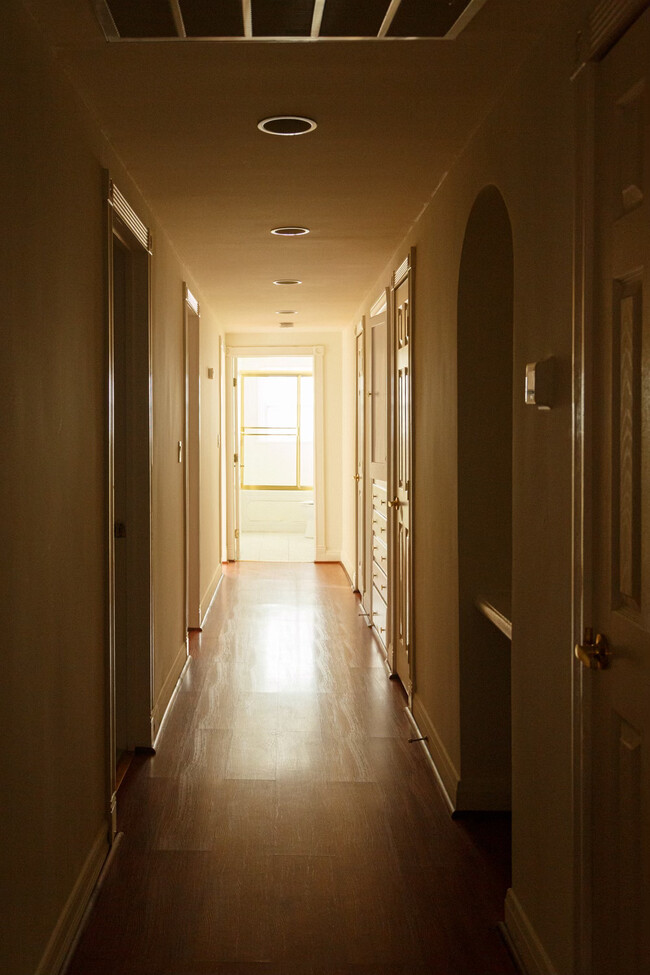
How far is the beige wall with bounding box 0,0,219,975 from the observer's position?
6.39 ft

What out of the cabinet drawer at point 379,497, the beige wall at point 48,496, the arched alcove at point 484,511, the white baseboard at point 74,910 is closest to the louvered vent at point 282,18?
the beige wall at point 48,496

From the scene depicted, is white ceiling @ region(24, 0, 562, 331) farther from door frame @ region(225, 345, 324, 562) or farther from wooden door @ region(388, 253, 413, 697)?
door frame @ region(225, 345, 324, 562)

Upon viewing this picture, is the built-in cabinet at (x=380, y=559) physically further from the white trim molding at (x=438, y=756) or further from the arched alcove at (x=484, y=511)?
the arched alcove at (x=484, y=511)

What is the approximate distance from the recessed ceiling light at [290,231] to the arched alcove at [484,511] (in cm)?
143

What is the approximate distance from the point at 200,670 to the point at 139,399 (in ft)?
6.73

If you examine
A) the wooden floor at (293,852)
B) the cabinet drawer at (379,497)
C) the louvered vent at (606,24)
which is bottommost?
the wooden floor at (293,852)

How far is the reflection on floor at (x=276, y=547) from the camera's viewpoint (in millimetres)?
10422

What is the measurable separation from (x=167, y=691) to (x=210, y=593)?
2.79 meters

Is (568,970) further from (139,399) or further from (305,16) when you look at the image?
(139,399)

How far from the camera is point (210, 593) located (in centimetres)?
737

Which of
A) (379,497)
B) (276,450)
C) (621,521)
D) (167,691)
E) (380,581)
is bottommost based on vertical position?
(167,691)

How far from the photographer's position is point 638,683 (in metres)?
1.66

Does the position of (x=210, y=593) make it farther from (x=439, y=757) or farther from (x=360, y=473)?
(x=439, y=757)

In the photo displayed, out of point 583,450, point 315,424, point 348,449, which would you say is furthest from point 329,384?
point 583,450
